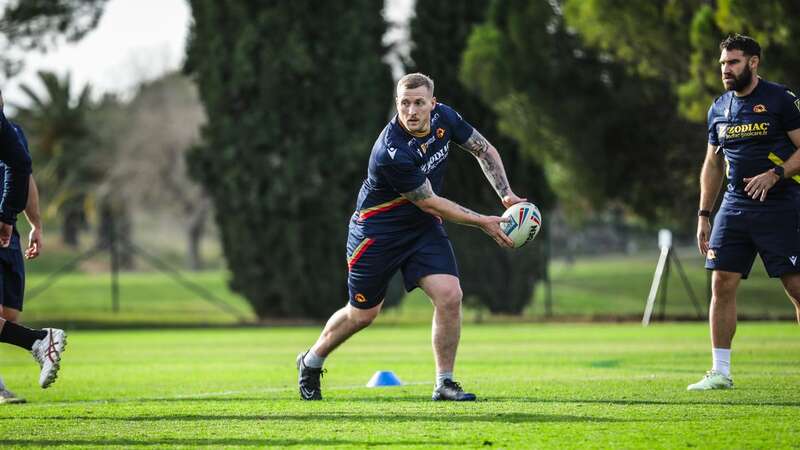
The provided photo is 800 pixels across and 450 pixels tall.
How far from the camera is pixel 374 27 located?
31781 millimetres

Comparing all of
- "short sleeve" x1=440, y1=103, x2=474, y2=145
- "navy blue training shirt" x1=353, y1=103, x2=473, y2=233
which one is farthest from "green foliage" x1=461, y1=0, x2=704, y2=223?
"navy blue training shirt" x1=353, y1=103, x2=473, y2=233

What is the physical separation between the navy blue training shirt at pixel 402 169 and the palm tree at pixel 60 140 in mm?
67044

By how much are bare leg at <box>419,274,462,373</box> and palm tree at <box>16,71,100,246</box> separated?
6731 cm

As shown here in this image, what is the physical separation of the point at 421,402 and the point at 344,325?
0.85m

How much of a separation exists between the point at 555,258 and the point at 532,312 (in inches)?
649

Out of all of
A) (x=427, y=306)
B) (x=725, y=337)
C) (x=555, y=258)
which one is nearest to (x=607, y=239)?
(x=555, y=258)

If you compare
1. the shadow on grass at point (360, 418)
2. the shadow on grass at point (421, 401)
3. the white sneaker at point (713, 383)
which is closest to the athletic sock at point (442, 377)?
the shadow on grass at point (421, 401)

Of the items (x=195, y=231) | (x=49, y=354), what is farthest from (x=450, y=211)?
(x=195, y=231)

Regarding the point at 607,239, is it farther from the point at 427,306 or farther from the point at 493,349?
the point at 493,349

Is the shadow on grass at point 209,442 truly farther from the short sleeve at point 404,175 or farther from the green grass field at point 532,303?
the green grass field at point 532,303

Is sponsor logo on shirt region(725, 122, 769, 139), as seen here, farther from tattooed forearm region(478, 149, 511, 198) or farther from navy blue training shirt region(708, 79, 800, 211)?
tattooed forearm region(478, 149, 511, 198)

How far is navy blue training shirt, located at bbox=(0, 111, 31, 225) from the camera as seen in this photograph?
8.90 metres

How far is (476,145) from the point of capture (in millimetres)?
9211

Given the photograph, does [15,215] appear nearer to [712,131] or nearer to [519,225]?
[519,225]
